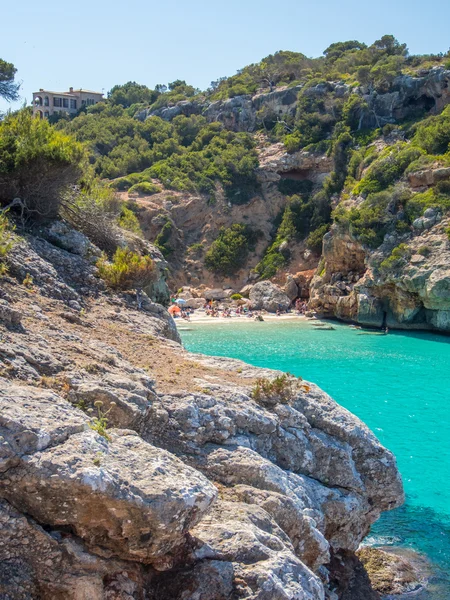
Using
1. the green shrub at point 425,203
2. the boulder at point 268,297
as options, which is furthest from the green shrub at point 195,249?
the green shrub at point 425,203

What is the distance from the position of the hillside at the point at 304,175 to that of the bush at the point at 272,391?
28684mm

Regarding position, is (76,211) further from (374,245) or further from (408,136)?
(408,136)

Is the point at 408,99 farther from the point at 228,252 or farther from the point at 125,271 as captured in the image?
the point at 125,271

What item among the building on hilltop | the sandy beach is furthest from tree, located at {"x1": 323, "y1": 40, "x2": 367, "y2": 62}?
the sandy beach

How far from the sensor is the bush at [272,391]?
281 inches

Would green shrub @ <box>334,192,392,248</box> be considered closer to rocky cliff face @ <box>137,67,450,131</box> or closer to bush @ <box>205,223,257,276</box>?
bush @ <box>205,223,257,276</box>

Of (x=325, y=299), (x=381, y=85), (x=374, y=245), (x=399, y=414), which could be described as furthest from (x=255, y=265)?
(x=399, y=414)

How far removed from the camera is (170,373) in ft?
23.4

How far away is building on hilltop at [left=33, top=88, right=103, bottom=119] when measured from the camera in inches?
3063

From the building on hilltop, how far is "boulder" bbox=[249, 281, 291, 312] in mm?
46117

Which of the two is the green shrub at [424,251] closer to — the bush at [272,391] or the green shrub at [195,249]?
the green shrub at [195,249]

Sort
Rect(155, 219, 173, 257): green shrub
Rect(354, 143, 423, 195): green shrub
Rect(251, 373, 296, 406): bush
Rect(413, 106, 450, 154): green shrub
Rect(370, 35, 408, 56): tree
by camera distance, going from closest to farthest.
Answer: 1. Rect(251, 373, 296, 406): bush
2. Rect(413, 106, 450, 154): green shrub
3. Rect(354, 143, 423, 195): green shrub
4. Rect(155, 219, 173, 257): green shrub
5. Rect(370, 35, 408, 56): tree

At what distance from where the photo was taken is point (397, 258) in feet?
118

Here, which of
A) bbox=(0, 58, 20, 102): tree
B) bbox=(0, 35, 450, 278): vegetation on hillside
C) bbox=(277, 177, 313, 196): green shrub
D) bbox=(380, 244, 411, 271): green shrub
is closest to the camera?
bbox=(0, 58, 20, 102): tree
